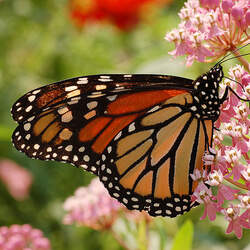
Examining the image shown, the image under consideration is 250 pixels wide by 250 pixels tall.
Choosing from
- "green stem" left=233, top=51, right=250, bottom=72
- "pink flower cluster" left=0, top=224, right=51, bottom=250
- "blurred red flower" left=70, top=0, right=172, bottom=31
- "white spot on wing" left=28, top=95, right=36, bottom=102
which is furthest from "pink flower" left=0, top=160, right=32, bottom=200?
"green stem" left=233, top=51, right=250, bottom=72

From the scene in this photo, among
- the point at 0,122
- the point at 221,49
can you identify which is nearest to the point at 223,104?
the point at 221,49

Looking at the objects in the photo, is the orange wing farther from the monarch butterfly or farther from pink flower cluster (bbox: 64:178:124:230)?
pink flower cluster (bbox: 64:178:124:230)

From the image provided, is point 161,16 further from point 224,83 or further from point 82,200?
point 224,83

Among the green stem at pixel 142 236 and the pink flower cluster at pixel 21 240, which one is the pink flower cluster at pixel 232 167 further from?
the pink flower cluster at pixel 21 240

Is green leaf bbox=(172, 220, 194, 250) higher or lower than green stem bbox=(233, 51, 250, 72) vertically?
lower

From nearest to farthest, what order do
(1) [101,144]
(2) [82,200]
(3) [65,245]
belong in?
(1) [101,144] → (2) [82,200] → (3) [65,245]

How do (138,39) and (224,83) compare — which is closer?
(224,83)

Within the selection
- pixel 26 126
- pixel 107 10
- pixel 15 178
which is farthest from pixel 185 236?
pixel 107 10
